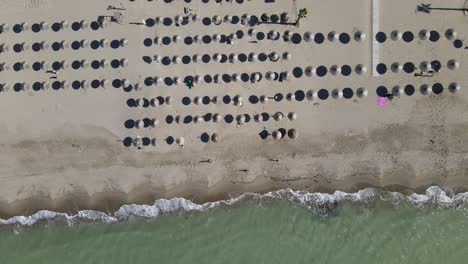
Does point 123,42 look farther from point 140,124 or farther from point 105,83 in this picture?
point 140,124

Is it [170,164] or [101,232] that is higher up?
[170,164]

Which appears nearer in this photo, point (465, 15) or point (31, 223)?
point (465, 15)

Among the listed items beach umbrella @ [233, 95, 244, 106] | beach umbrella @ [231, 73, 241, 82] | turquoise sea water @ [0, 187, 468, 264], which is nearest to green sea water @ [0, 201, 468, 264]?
turquoise sea water @ [0, 187, 468, 264]

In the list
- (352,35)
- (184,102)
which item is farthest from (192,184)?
(352,35)

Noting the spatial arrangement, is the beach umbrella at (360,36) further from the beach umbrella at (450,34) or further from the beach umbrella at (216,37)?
the beach umbrella at (216,37)

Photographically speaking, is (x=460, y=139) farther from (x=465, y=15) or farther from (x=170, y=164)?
(x=170, y=164)

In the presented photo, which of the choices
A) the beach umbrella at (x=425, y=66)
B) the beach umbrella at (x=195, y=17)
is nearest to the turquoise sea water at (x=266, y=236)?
the beach umbrella at (x=425, y=66)

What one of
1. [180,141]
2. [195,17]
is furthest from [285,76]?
[180,141]

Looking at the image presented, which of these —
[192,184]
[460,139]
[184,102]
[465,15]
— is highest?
[465,15]
